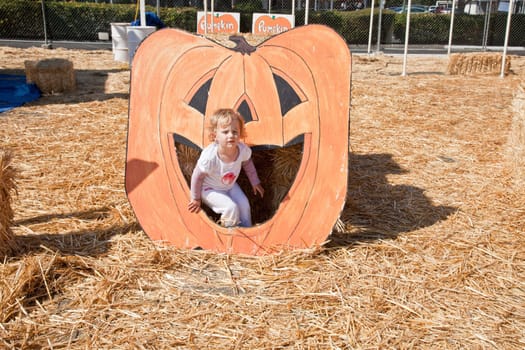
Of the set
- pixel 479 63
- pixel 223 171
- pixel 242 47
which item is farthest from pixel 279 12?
pixel 223 171

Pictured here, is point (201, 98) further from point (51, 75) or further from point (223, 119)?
point (51, 75)

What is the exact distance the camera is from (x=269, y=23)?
18281 millimetres

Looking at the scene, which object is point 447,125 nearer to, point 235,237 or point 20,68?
point 235,237

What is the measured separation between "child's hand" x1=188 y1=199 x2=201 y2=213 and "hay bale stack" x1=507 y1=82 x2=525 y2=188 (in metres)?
3.01

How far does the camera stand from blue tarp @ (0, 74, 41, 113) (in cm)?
820

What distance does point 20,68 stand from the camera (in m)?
12.2

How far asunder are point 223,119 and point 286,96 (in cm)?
46

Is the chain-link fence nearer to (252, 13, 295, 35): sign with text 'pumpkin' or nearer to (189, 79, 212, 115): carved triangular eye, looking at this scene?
(252, 13, 295, 35): sign with text 'pumpkin'

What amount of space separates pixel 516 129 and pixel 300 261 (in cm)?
355

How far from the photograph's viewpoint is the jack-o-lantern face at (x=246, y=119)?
3293 millimetres

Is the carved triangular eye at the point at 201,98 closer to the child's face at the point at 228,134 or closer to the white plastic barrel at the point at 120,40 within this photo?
the child's face at the point at 228,134

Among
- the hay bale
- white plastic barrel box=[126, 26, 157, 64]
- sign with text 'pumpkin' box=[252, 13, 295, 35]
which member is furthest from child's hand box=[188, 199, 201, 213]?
sign with text 'pumpkin' box=[252, 13, 295, 35]

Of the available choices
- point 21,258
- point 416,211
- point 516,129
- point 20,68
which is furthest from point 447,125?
point 20,68

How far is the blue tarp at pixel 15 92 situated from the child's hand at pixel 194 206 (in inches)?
215
